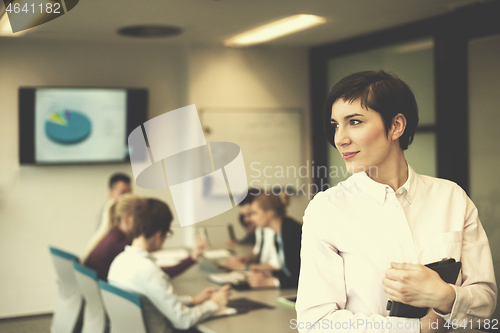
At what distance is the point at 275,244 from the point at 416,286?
2.52m

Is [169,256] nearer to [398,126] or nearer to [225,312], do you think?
[225,312]

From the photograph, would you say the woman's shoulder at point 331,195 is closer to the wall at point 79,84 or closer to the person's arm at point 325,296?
the person's arm at point 325,296

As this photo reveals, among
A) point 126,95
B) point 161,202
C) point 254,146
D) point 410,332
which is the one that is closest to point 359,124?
point 410,332

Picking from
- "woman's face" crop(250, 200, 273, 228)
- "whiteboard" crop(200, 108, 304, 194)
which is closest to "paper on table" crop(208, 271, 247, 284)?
"woman's face" crop(250, 200, 273, 228)

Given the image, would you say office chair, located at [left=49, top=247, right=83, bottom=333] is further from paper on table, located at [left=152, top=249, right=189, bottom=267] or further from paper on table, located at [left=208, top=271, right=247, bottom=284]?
paper on table, located at [left=208, top=271, right=247, bottom=284]

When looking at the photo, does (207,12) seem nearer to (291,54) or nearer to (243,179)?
(243,179)

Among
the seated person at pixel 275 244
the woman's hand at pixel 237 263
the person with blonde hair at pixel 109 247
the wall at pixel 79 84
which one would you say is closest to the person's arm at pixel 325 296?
the seated person at pixel 275 244

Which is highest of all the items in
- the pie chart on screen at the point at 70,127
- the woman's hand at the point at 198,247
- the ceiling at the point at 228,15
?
the ceiling at the point at 228,15

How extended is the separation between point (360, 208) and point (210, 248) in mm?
2604

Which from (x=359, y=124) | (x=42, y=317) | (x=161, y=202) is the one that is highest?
(x=359, y=124)

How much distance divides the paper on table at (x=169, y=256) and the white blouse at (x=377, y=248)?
7.19 feet

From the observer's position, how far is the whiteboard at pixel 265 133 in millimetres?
4223

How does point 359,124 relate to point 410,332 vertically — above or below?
above

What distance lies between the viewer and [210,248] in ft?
12.3
